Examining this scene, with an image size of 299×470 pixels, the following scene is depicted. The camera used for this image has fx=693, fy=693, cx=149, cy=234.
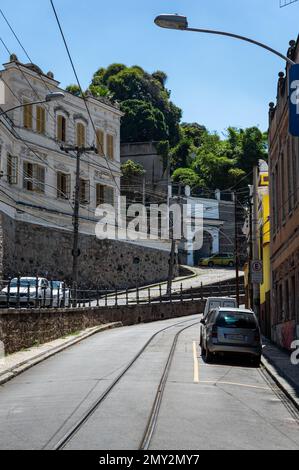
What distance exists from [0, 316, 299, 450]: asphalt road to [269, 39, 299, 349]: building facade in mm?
4565

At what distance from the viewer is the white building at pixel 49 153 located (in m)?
43.7

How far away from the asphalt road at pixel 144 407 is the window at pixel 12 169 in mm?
22642

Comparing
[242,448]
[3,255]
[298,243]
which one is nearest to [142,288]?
[3,255]

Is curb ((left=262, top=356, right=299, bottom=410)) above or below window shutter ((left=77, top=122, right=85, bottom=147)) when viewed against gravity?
below

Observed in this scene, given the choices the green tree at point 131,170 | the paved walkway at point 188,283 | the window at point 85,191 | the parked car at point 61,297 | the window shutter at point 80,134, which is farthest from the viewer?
the green tree at point 131,170

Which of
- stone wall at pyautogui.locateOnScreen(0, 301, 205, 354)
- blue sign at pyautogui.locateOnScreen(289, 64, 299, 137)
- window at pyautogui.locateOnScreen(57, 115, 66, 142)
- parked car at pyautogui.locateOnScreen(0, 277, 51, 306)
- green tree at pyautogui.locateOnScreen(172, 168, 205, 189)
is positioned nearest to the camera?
blue sign at pyautogui.locateOnScreen(289, 64, 299, 137)

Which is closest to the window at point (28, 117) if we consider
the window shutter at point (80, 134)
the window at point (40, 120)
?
the window at point (40, 120)

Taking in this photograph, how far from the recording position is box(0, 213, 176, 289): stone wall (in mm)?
42250

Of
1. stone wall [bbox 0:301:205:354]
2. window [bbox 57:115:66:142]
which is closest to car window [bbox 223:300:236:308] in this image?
stone wall [bbox 0:301:205:354]

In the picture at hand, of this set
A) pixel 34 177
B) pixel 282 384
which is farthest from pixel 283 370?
pixel 34 177

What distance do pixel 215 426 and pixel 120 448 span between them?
2.40m

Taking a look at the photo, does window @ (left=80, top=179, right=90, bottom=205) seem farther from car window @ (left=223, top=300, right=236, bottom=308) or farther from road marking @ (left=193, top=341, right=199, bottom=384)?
road marking @ (left=193, top=341, right=199, bottom=384)

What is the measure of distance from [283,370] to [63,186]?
106ft

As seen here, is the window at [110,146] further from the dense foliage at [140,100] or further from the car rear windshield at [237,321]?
the car rear windshield at [237,321]
